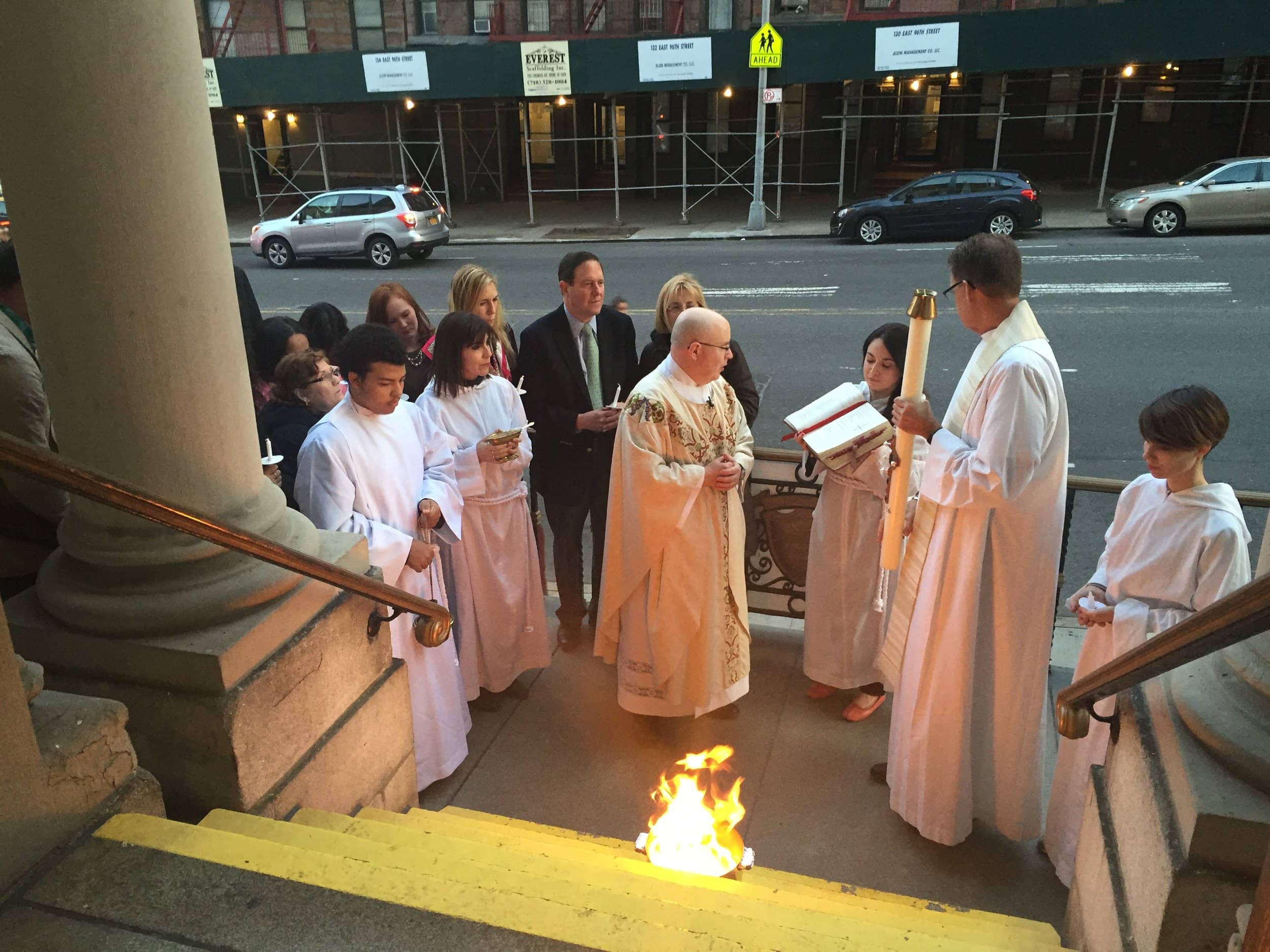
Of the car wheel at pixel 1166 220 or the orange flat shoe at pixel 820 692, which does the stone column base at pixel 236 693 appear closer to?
the orange flat shoe at pixel 820 692

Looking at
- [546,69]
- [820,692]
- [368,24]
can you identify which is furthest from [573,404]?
[368,24]

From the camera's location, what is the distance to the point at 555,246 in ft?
72.0

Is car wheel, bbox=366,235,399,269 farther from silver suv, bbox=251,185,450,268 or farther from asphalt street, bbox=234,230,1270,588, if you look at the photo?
asphalt street, bbox=234,230,1270,588

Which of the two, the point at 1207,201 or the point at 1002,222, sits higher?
the point at 1207,201

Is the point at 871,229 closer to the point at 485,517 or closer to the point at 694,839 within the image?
the point at 485,517

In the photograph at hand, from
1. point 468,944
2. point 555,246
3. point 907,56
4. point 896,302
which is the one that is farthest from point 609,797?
point 907,56

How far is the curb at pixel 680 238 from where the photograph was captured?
20.6 metres

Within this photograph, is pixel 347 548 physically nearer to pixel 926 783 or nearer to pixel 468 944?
pixel 468 944

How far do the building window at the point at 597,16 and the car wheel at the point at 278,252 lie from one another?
11.2 metres

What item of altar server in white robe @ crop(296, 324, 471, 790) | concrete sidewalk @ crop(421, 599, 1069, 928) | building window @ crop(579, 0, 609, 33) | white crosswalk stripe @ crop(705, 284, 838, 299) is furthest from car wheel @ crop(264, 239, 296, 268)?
altar server in white robe @ crop(296, 324, 471, 790)

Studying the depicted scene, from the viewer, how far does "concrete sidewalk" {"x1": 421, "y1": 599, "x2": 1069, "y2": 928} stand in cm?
392

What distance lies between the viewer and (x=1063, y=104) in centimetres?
2484

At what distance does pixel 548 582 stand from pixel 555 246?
1629cm

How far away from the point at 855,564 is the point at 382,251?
58.3 ft
